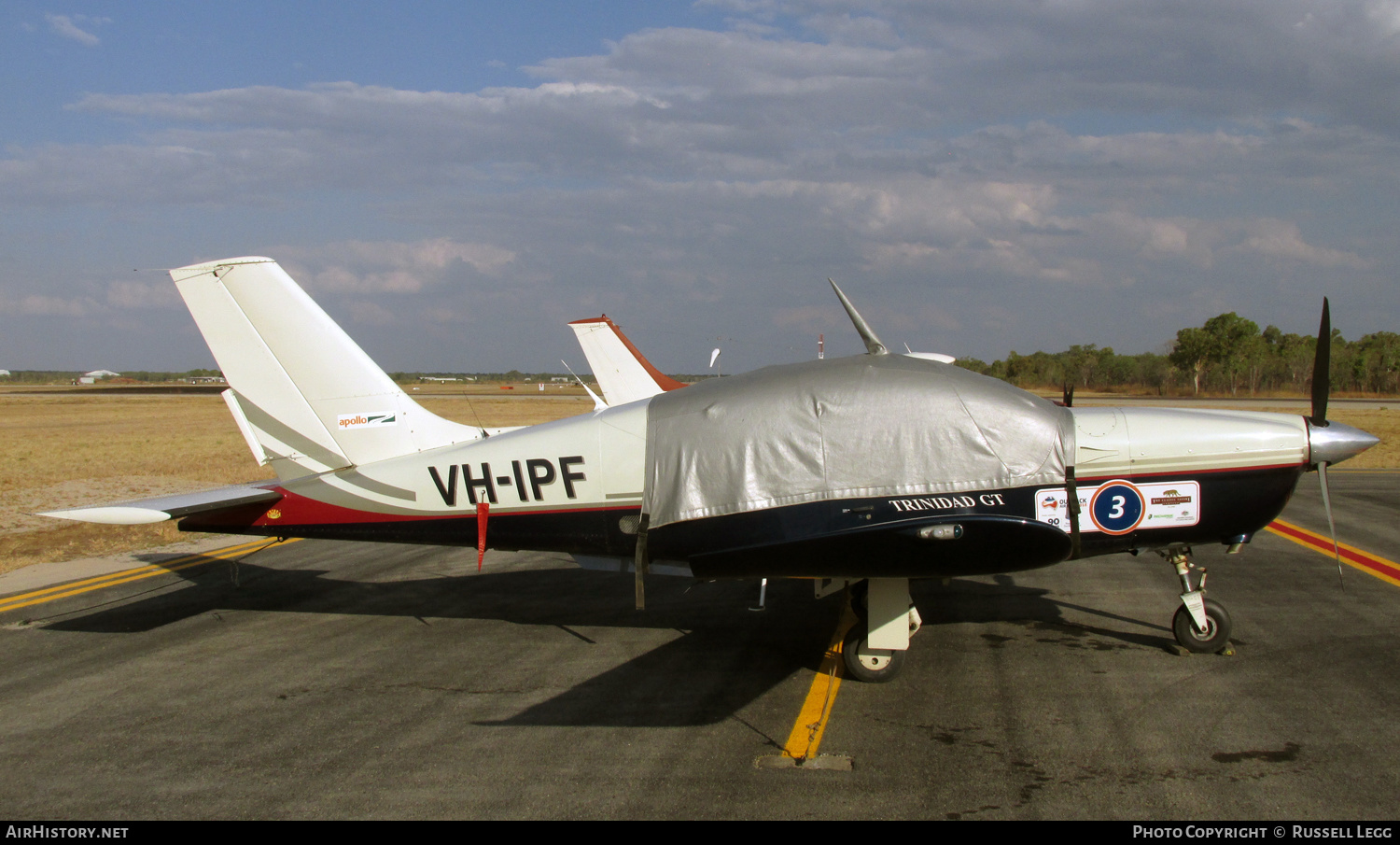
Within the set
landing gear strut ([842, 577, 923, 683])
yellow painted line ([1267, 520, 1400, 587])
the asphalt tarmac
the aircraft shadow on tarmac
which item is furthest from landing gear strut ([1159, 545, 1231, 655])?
yellow painted line ([1267, 520, 1400, 587])

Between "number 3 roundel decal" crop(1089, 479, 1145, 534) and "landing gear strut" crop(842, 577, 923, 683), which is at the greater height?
"number 3 roundel decal" crop(1089, 479, 1145, 534)

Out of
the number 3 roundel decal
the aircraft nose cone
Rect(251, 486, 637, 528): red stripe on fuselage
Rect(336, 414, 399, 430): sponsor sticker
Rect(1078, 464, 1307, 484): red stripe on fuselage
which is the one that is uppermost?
Rect(336, 414, 399, 430): sponsor sticker

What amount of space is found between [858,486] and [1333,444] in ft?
12.6

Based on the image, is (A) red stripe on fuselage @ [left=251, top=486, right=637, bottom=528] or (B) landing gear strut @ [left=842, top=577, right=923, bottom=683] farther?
(A) red stripe on fuselage @ [left=251, top=486, right=637, bottom=528]

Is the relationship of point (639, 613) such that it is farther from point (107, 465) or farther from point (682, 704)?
point (107, 465)

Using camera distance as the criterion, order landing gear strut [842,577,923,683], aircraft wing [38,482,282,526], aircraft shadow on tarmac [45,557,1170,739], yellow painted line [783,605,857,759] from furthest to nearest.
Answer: aircraft wing [38,482,282,526] → landing gear strut [842,577,923,683] → aircraft shadow on tarmac [45,557,1170,739] → yellow painted line [783,605,857,759]

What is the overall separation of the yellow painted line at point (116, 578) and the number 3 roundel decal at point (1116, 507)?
726 cm

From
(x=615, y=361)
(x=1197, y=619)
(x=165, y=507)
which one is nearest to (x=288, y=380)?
(x=165, y=507)

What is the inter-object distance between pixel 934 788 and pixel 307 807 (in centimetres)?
359

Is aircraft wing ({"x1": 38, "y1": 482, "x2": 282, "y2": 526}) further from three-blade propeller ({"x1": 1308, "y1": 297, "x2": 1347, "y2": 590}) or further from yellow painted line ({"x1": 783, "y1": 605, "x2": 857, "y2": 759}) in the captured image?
three-blade propeller ({"x1": 1308, "y1": 297, "x2": 1347, "y2": 590})

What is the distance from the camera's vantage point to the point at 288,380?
27.1 feet

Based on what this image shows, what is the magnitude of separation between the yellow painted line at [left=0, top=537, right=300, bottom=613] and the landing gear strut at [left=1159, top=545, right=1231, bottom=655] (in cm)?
807

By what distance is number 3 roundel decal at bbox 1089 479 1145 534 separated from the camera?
643 cm
